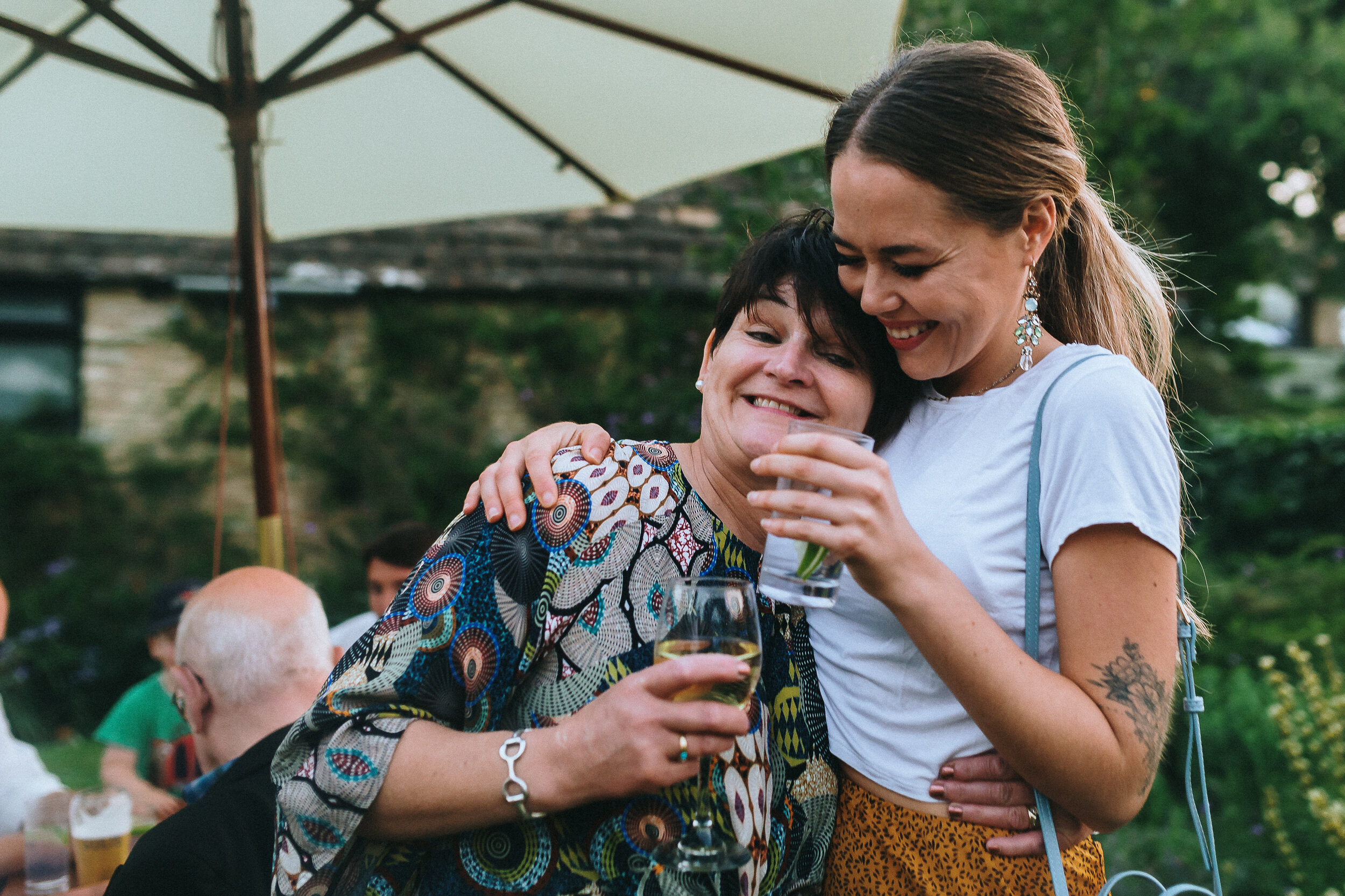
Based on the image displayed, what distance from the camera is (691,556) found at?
1921 millimetres

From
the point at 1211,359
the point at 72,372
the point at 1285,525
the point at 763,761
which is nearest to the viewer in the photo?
the point at 763,761

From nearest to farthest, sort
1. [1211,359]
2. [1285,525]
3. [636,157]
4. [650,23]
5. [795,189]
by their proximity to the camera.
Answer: [650,23], [636,157], [795,189], [1285,525], [1211,359]

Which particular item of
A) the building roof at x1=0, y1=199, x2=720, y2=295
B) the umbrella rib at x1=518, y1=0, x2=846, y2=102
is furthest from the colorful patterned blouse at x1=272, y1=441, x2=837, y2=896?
the building roof at x1=0, y1=199, x2=720, y2=295

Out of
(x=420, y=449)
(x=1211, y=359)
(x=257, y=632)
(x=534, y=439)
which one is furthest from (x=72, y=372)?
(x=1211, y=359)

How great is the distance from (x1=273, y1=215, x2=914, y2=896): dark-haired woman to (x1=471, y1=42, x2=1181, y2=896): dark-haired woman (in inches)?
4.9

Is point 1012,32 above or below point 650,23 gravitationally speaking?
above

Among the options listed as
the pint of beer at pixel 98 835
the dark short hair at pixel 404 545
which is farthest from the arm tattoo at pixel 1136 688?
the dark short hair at pixel 404 545

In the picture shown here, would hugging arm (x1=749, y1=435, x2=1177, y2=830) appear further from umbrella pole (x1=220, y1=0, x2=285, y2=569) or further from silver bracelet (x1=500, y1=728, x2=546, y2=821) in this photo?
umbrella pole (x1=220, y1=0, x2=285, y2=569)

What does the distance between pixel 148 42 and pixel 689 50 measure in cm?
173

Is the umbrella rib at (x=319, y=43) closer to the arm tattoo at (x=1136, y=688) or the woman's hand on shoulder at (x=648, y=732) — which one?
the woman's hand on shoulder at (x=648, y=732)

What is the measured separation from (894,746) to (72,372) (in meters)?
8.37

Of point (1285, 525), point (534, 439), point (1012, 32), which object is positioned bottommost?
point (1285, 525)

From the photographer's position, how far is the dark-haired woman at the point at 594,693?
1638 mm

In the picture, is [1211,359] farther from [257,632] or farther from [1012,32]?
[257,632]
